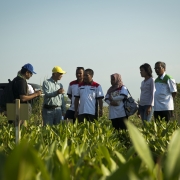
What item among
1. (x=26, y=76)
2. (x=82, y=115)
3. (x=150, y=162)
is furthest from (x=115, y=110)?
(x=150, y=162)

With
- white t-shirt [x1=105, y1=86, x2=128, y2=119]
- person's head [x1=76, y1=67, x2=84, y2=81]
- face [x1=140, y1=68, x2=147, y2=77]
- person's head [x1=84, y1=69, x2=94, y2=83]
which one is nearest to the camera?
face [x1=140, y1=68, x2=147, y2=77]

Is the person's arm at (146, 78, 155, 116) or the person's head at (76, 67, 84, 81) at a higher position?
the person's head at (76, 67, 84, 81)

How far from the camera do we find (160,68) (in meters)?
7.48

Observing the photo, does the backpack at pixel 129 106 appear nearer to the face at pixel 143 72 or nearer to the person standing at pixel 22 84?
the face at pixel 143 72

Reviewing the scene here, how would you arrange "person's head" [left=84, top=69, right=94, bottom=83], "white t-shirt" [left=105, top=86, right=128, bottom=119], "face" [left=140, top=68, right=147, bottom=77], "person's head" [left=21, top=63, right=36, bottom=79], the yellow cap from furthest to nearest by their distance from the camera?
the yellow cap < "person's head" [left=84, top=69, right=94, bottom=83] < "white t-shirt" [left=105, top=86, right=128, bottom=119] < "face" [left=140, top=68, right=147, bottom=77] < "person's head" [left=21, top=63, right=36, bottom=79]

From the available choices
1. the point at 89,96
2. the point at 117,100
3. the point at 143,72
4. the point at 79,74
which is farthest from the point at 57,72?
the point at 143,72

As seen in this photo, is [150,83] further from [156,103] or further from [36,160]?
[36,160]

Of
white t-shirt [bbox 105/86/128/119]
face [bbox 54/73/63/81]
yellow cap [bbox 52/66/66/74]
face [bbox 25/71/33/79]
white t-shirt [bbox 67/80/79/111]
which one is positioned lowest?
white t-shirt [bbox 105/86/128/119]

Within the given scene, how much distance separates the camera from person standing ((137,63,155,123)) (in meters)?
7.44

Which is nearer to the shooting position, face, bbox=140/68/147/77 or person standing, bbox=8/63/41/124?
person standing, bbox=8/63/41/124

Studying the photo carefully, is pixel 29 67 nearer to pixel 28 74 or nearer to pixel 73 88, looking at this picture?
pixel 28 74

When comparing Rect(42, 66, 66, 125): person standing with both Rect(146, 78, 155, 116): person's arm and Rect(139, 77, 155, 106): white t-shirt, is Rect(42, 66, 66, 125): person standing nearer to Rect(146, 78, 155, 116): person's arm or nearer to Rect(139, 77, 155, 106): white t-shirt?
Rect(139, 77, 155, 106): white t-shirt

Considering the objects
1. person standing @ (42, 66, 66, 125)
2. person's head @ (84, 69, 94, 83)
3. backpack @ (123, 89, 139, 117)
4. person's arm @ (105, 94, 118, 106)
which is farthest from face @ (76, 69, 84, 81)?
backpack @ (123, 89, 139, 117)

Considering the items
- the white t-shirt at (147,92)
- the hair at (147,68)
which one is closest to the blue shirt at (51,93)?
the white t-shirt at (147,92)
